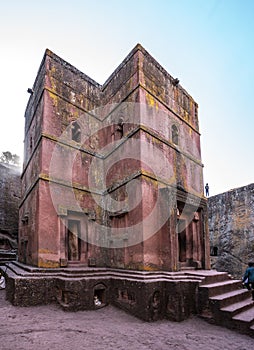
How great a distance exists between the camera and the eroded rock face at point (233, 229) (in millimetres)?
15281

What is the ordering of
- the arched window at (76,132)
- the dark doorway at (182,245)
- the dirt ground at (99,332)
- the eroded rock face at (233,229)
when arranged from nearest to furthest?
the dirt ground at (99,332), the dark doorway at (182,245), the arched window at (76,132), the eroded rock face at (233,229)

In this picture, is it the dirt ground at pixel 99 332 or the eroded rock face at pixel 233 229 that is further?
the eroded rock face at pixel 233 229

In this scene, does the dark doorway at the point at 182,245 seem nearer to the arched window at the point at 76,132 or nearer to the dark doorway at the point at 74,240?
the dark doorway at the point at 74,240

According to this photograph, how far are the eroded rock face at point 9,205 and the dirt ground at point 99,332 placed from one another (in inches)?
393

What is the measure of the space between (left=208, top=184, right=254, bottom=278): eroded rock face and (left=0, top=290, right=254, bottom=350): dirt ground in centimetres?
988

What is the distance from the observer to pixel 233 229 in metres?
16.2

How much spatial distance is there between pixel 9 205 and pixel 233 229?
14291mm

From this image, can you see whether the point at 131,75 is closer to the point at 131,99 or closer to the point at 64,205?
the point at 131,99

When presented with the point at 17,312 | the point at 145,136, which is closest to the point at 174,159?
the point at 145,136

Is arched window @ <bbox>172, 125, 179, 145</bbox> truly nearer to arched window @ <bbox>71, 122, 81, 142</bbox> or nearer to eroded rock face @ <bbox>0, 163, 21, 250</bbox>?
arched window @ <bbox>71, 122, 81, 142</bbox>

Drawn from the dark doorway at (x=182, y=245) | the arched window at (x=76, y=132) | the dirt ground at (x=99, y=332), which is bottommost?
the dirt ground at (x=99, y=332)

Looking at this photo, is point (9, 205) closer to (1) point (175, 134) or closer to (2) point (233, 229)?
(1) point (175, 134)

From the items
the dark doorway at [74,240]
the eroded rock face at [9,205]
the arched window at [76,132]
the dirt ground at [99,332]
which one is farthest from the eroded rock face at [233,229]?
the eroded rock face at [9,205]

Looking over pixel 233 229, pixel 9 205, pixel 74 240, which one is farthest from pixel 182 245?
pixel 9 205
